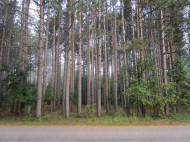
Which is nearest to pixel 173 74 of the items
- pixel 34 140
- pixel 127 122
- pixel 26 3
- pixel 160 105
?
pixel 160 105

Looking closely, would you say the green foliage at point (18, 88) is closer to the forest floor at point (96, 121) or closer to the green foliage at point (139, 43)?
the forest floor at point (96, 121)

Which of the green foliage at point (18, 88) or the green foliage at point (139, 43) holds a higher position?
the green foliage at point (139, 43)

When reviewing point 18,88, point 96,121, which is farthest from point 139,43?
point 18,88

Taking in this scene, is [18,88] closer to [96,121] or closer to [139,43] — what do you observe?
[96,121]

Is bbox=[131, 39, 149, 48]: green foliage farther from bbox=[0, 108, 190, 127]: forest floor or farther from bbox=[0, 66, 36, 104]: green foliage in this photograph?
bbox=[0, 66, 36, 104]: green foliage

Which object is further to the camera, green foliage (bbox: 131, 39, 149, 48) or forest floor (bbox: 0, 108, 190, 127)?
green foliage (bbox: 131, 39, 149, 48)

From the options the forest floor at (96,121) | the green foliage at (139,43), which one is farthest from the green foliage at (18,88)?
the green foliage at (139,43)

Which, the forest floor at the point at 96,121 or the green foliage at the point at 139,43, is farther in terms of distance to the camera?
the green foliage at the point at 139,43

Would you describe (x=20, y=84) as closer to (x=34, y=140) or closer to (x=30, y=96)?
(x=30, y=96)

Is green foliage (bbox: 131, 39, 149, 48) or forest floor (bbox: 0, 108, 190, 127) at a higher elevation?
green foliage (bbox: 131, 39, 149, 48)

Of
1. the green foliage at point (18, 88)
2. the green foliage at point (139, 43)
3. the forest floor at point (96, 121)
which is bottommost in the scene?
the forest floor at point (96, 121)

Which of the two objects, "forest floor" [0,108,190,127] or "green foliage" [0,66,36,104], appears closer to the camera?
"forest floor" [0,108,190,127]

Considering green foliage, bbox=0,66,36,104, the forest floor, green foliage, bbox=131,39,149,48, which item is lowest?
the forest floor

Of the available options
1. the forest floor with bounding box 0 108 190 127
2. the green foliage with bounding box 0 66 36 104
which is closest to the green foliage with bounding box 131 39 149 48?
the forest floor with bounding box 0 108 190 127
